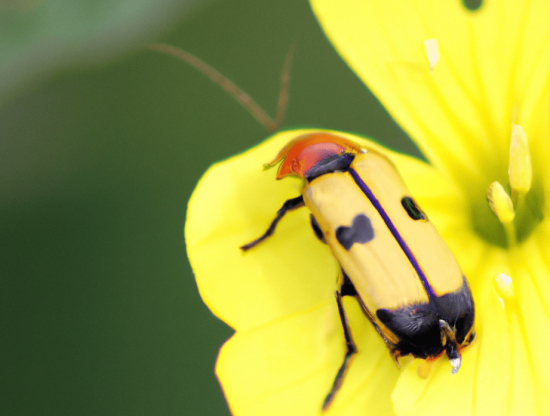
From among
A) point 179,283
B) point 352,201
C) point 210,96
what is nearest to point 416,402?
point 352,201

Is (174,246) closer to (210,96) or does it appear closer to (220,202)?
(210,96)

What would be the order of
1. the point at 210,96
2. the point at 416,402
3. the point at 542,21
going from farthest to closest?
the point at 210,96 < the point at 542,21 < the point at 416,402

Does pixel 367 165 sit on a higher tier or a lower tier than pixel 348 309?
higher

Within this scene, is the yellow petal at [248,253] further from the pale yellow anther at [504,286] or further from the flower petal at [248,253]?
the pale yellow anther at [504,286]

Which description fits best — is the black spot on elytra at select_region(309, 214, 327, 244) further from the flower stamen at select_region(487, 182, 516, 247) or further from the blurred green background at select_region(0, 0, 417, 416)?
the blurred green background at select_region(0, 0, 417, 416)

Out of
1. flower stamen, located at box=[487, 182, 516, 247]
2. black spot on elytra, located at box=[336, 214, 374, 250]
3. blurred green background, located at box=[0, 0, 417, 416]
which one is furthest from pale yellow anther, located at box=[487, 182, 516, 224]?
blurred green background, located at box=[0, 0, 417, 416]

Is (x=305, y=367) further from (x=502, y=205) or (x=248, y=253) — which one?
(x=502, y=205)
